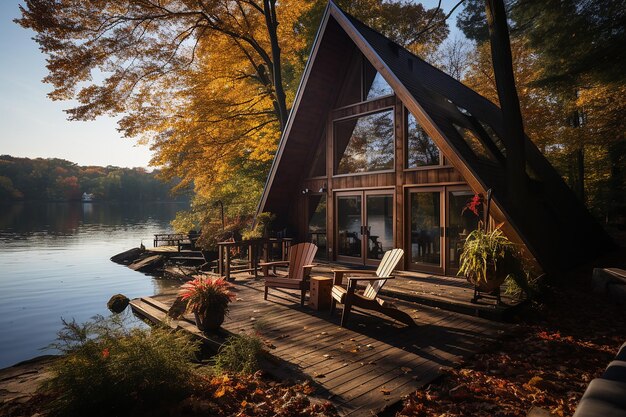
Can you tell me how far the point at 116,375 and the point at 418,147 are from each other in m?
7.87

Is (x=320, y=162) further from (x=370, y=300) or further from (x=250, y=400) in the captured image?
(x=250, y=400)

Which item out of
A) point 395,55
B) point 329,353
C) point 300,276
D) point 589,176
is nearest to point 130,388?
point 329,353

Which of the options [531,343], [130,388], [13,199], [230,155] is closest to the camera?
[130,388]

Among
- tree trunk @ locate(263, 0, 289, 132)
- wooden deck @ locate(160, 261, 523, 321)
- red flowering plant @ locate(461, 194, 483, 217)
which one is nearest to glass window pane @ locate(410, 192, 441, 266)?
wooden deck @ locate(160, 261, 523, 321)

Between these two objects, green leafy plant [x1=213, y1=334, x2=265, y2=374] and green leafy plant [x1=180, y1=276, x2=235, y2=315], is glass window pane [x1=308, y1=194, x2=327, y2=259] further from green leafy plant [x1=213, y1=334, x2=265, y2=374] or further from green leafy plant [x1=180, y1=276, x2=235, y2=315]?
green leafy plant [x1=213, y1=334, x2=265, y2=374]

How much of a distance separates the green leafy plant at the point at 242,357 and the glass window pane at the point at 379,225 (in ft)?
19.5

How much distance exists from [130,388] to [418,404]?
7.90 feet

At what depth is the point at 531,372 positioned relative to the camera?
362 centimetres

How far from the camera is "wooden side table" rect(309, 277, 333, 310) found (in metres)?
5.96

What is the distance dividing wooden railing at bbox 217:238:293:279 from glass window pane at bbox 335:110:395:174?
2.90 metres

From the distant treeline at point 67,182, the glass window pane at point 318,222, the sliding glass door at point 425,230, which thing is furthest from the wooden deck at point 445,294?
the distant treeline at point 67,182

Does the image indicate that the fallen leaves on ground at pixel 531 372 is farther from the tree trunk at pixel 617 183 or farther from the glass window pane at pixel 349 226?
the tree trunk at pixel 617 183

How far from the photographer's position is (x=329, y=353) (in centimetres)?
414

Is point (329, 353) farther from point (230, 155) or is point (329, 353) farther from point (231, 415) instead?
point (230, 155)
